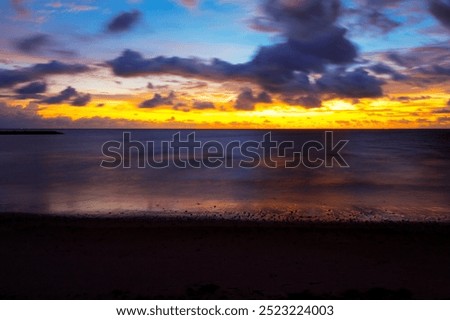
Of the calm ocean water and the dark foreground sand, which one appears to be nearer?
the dark foreground sand

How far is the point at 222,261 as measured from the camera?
848cm

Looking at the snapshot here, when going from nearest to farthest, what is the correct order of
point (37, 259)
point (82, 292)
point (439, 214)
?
point (82, 292)
point (37, 259)
point (439, 214)

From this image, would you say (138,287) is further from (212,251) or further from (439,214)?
(439,214)

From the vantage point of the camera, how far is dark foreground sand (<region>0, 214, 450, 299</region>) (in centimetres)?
691

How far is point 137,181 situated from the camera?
1057 inches

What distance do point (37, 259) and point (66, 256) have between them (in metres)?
0.61

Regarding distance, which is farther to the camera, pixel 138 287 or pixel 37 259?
pixel 37 259

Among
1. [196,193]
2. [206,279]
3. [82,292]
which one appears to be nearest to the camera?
[82,292]

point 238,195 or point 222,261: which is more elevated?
point 238,195

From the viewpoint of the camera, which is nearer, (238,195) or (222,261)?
(222,261)

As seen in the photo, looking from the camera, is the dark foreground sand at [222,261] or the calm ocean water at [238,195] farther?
the calm ocean water at [238,195]

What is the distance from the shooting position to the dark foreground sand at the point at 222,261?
6906 millimetres
